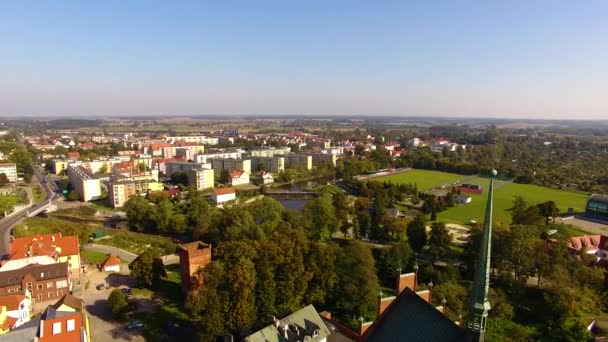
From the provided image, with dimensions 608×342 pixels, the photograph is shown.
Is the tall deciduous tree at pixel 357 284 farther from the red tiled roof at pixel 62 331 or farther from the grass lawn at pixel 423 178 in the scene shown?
the grass lawn at pixel 423 178

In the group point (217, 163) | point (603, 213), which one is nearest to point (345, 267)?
point (603, 213)

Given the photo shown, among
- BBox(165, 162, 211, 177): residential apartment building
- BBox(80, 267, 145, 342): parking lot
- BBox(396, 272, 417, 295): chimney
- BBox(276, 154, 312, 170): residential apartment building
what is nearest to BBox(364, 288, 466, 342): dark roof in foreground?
BBox(396, 272, 417, 295): chimney

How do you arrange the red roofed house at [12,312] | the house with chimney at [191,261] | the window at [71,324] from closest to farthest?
1. the window at [71,324]
2. the red roofed house at [12,312]
3. the house with chimney at [191,261]

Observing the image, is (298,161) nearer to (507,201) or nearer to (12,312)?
(507,201)

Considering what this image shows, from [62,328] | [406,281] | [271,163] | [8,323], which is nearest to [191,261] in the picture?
[62,328]

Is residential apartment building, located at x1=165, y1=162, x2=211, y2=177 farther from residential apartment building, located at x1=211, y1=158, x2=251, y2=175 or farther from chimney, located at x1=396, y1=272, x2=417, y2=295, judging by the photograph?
chimney, located at x1=396, y1=272, x2=417, y2=295

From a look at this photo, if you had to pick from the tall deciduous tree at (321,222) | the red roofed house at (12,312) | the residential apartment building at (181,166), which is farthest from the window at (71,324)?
the residential apartment building at (181,166)
